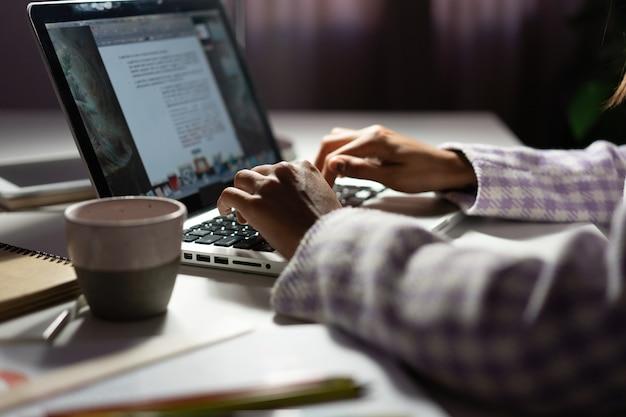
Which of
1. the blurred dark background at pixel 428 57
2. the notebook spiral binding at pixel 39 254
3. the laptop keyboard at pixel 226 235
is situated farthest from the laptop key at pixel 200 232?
the blurred dark background at pixel 428 57

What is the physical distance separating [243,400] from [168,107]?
0.57 metres

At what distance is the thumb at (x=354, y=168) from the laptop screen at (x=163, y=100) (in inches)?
6.0

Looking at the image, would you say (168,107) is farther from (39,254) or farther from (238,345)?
(238,345)

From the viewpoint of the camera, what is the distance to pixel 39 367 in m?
0.51

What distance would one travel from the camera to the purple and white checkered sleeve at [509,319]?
456mm

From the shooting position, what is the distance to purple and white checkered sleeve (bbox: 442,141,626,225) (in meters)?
0.89

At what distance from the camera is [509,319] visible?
0.47 m

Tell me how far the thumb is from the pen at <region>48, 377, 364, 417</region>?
48 centimetres

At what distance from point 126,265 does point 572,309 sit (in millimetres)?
312

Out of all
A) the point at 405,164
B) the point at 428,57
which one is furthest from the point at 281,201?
the point at 428,57

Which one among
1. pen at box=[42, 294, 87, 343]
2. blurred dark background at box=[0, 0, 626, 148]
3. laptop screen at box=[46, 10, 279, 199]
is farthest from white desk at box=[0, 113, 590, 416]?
blurred dark background at box=[0, 0, 626, 148]

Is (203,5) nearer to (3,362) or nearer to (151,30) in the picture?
(151,30)

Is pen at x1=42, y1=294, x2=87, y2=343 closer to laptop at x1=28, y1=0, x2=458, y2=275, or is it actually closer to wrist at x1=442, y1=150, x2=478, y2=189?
laptop at x1=28, y1=0, x2=458, y2=275

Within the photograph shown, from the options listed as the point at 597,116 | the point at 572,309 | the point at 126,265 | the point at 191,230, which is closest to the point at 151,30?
the point at 191,230
